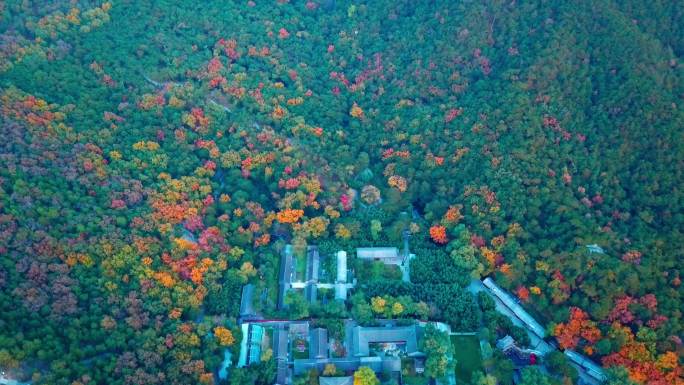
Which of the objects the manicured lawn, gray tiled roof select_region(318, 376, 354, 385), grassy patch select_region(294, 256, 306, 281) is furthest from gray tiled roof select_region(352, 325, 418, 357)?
grassy patch select_region(294, 256, 306, 281)

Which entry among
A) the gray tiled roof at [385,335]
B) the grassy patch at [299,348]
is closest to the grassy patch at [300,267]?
the grassy patch at [299,348]

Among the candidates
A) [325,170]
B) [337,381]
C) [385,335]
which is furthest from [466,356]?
[325,170]

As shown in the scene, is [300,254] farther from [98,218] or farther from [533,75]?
[533,75]

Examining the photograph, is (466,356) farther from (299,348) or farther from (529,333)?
(299,348)

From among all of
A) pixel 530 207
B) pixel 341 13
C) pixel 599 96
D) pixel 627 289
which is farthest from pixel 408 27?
pixel 627 289

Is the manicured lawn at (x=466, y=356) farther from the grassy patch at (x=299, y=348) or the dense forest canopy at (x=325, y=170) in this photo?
the grassy patch at (x=299, y=348)

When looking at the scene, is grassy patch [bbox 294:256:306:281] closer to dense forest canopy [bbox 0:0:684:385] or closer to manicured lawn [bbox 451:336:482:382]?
dense forest canopy [bbox 0:0:684:385]
